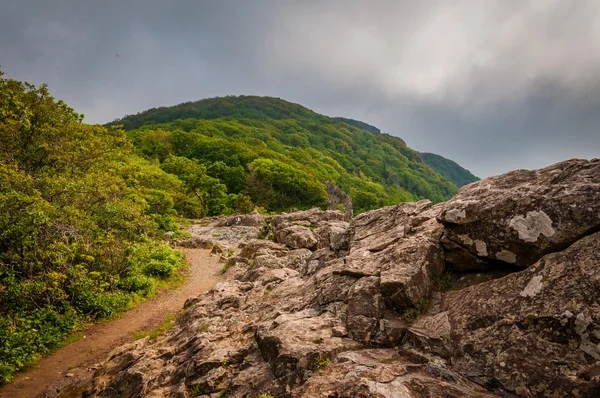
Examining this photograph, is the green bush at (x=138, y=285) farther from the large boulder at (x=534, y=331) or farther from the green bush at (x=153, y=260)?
the large boulder at (x=534, y=331)

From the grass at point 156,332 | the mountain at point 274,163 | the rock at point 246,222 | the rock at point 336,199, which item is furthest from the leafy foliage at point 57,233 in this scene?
the rock at point 336,199

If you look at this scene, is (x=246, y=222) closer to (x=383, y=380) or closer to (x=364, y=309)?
(x=364, y=309)

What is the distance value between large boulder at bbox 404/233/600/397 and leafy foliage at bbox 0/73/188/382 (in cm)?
1487

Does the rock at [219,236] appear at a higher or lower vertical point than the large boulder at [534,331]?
higher

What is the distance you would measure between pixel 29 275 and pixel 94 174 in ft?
25.9

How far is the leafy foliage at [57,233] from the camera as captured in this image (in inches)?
515

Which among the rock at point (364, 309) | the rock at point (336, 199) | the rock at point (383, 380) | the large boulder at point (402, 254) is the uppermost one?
the rock at point (336, 199)

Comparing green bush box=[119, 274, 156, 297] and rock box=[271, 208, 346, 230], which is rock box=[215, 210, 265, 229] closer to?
rock box=[271, 208, 346, 230]

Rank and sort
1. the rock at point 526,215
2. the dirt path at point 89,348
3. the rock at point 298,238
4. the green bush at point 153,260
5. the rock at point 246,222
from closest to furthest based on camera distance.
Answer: the rock at point 526,215 < the dirt path at point 89,348 < the green bush at point 153,260 < the rock at point 298,238 < the rock at point 246,222

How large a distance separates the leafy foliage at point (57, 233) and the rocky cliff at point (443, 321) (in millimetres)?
5031

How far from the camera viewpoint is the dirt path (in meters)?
11.0

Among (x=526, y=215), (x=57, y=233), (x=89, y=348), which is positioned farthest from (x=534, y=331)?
(x=57, y=233)

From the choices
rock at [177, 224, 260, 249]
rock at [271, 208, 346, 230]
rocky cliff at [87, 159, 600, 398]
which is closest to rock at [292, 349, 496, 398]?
rocky cliff at [87, 159, 600, 398]

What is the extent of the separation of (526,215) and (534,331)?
2427 mm
